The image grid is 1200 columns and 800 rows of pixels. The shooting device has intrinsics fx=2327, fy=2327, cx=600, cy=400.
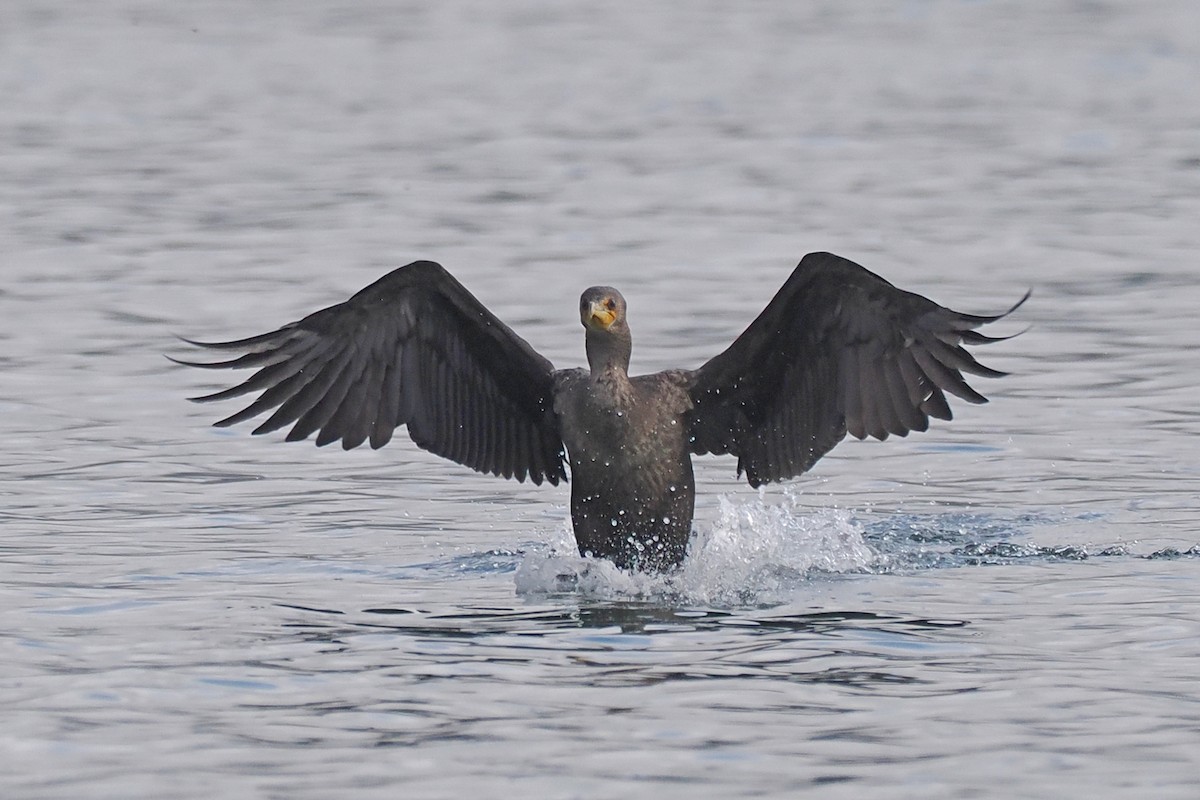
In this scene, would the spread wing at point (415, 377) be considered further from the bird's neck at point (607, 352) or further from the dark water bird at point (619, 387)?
the bird's neck at point (607, 352)

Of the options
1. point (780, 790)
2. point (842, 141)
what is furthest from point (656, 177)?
point (780, 790)

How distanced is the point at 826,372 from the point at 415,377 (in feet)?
5.33

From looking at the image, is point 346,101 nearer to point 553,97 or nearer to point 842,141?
point 553,97

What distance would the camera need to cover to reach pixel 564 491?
10797 mm

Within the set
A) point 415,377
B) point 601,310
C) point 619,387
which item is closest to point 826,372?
point 619,387

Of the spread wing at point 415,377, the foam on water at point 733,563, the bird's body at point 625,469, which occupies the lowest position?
the foam on water at point 733,563

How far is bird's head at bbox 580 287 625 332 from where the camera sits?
28.1 feet

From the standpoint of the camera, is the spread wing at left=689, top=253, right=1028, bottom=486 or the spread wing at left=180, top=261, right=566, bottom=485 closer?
the spread wing at left=689, top=253, right=1028, bottom=486

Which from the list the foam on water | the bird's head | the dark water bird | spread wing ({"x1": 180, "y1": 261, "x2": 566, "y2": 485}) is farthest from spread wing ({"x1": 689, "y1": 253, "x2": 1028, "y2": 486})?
spread wing ({"x1": 180, "y1": 261, "x2": 566, "y2": 485})

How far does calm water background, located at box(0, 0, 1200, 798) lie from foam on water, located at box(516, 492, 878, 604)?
30mm

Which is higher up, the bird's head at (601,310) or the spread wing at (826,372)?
the bird's head at (601,310)

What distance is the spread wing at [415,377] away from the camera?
350 inches

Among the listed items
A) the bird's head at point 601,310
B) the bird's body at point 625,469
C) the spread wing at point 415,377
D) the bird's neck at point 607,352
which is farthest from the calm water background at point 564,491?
the bird's head at point 601,310

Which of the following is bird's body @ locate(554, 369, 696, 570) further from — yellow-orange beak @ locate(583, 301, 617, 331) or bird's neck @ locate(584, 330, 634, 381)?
yellow-orange beak @ locate(583, 301, 617, 331)
